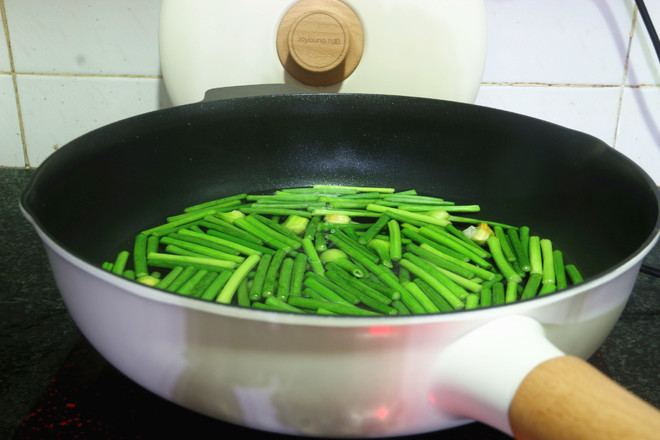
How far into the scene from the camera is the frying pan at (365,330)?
396mm

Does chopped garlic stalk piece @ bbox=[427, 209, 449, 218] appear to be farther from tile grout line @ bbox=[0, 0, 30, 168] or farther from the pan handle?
tile grout line @ bbox=[0, 0, 30, 168]

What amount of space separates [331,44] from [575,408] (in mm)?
747

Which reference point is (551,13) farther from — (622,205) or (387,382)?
(387,382)

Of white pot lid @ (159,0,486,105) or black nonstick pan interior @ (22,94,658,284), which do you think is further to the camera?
white pot lid @ (159,0,486,105)

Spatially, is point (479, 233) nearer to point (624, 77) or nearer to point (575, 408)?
point (575, 408)

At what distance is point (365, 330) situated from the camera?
0.40 metres

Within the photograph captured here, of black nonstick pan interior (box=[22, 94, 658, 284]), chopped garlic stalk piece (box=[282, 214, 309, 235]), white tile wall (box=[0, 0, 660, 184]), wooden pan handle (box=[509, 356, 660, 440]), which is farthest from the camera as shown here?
white tile wall (box=[0, 0, 660, 184])

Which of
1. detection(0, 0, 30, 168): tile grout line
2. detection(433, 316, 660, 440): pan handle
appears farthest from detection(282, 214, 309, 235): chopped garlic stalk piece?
detection(0, 0, 30, 168): tile grout line

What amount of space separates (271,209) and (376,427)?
0.53 m

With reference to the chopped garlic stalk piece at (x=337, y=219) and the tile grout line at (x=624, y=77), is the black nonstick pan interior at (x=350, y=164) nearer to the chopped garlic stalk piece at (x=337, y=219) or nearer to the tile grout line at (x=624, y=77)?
the chopped garlic stalk piece at (x=337, y=219)

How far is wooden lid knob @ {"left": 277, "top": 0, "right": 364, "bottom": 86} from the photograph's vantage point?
97 centimetres

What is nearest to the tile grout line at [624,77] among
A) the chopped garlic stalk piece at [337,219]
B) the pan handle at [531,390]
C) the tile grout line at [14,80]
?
the chopped garlic stalk piece at [337,219]

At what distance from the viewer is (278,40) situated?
1.02 metres

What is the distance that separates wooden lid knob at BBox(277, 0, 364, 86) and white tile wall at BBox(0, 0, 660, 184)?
1.46ft
